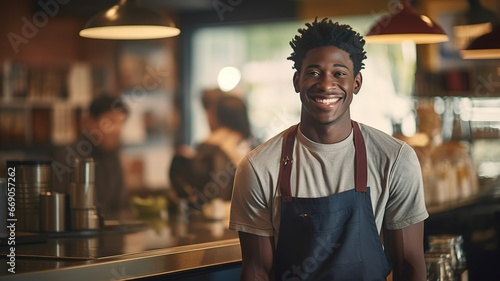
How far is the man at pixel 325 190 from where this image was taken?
2.47 metres

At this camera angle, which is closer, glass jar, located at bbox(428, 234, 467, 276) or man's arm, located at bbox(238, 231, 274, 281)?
man's arm, located at bbox(238, 231, 274, 281)

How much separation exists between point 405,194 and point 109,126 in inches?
165

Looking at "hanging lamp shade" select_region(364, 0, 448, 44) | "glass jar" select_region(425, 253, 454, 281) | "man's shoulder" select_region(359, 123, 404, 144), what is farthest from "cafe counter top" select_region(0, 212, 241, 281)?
"hanging lamp shade" select_region(364, 0, 448, 44)

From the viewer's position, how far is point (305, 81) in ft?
8.14

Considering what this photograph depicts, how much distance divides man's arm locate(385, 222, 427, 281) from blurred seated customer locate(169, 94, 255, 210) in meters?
3.30

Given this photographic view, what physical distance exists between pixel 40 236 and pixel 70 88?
19.2ft

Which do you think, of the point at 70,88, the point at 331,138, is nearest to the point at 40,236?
the point at 331,138

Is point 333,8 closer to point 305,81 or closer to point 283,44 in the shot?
point 283,44

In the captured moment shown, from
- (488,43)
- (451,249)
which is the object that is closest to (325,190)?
(451,249)

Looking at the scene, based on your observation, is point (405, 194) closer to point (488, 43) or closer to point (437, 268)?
point (437, 268)

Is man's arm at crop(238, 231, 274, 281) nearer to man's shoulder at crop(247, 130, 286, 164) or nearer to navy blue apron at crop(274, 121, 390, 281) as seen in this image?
navy blue apron at crop(274, 121, 390, 281)

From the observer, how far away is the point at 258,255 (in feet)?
8.22

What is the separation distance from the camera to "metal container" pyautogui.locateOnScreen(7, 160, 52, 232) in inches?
138

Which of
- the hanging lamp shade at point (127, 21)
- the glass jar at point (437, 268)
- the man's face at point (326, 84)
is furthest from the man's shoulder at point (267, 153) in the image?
the hanging lamp shade at point (127, 21)
